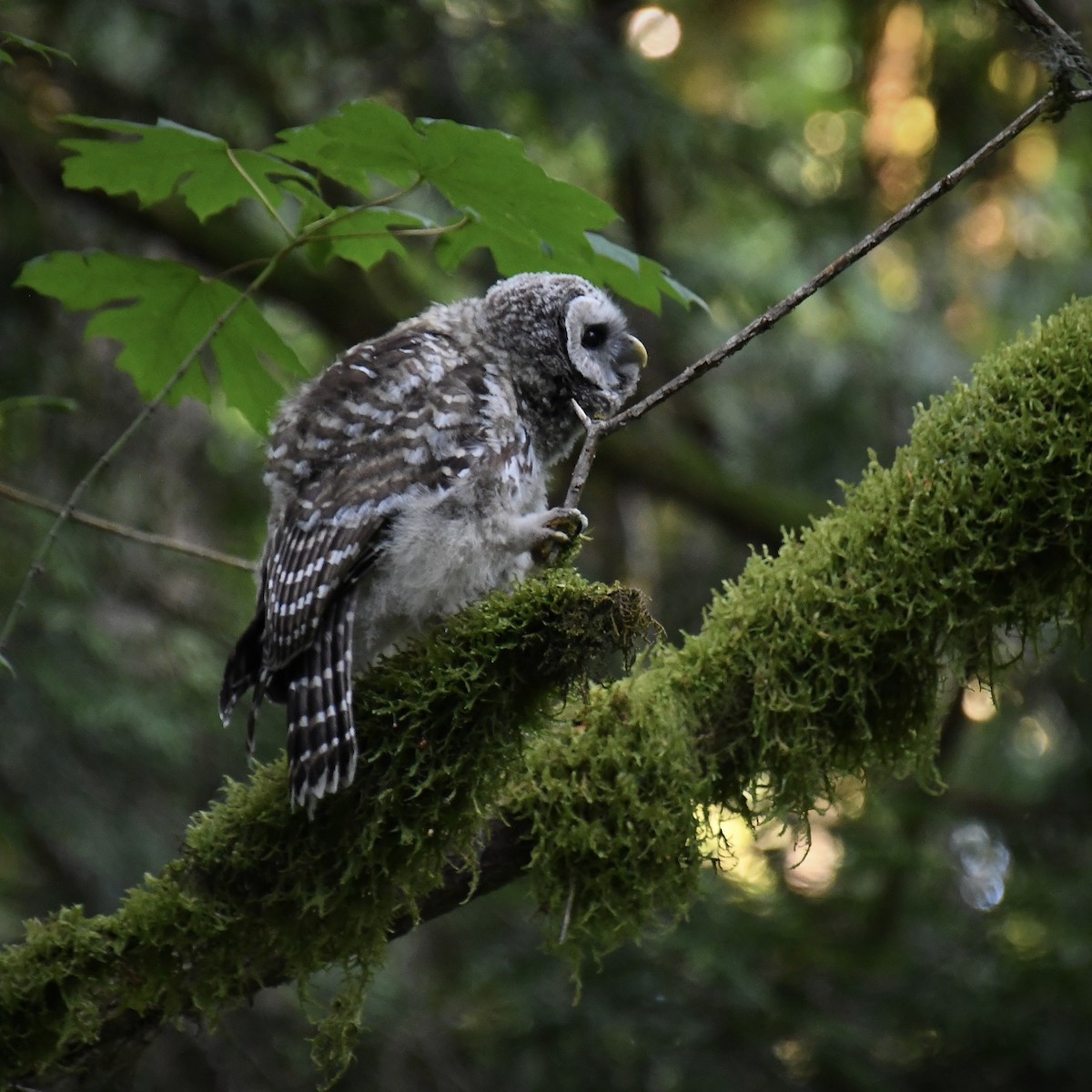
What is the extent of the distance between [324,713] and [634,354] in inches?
51.7

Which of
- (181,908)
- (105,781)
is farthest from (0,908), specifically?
(181,908)

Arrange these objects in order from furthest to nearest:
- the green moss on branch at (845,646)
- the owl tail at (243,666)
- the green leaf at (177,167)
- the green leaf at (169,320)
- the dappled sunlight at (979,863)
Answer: the dappled sunlight at (979,863)
the owl tail at (243,666)
the green leaf at (169,320)
the green leaf at (177,167)
the green moss on branch at (845,646)

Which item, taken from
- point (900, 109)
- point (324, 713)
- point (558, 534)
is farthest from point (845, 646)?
point (900, 109)

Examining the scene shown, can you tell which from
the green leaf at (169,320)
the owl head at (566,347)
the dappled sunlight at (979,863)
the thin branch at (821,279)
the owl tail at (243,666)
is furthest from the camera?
the dappled sunlight at (979,863)

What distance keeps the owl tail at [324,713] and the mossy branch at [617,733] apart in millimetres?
73

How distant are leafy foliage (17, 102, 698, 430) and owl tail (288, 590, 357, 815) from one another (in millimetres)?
549

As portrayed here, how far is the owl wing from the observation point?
2797 millimetres

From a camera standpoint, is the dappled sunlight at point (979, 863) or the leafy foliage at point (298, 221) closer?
the leafy foliage at point (298, 221)

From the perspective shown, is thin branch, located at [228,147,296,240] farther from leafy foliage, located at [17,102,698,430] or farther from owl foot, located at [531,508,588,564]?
owl foot, located at [531,508,588,564]

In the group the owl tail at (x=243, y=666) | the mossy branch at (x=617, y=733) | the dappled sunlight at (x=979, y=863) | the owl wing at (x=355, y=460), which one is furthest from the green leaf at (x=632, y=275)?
the dappled sunlight at (x=979, y=863)

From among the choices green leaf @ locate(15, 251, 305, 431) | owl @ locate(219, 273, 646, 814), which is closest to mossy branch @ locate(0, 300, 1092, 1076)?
owl @ locate(219, 273, 646, 814)

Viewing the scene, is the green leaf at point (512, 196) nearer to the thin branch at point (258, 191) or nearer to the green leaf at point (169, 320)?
the thin branch at point (258, 191)

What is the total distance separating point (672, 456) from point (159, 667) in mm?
2322

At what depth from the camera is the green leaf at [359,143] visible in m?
2.29
